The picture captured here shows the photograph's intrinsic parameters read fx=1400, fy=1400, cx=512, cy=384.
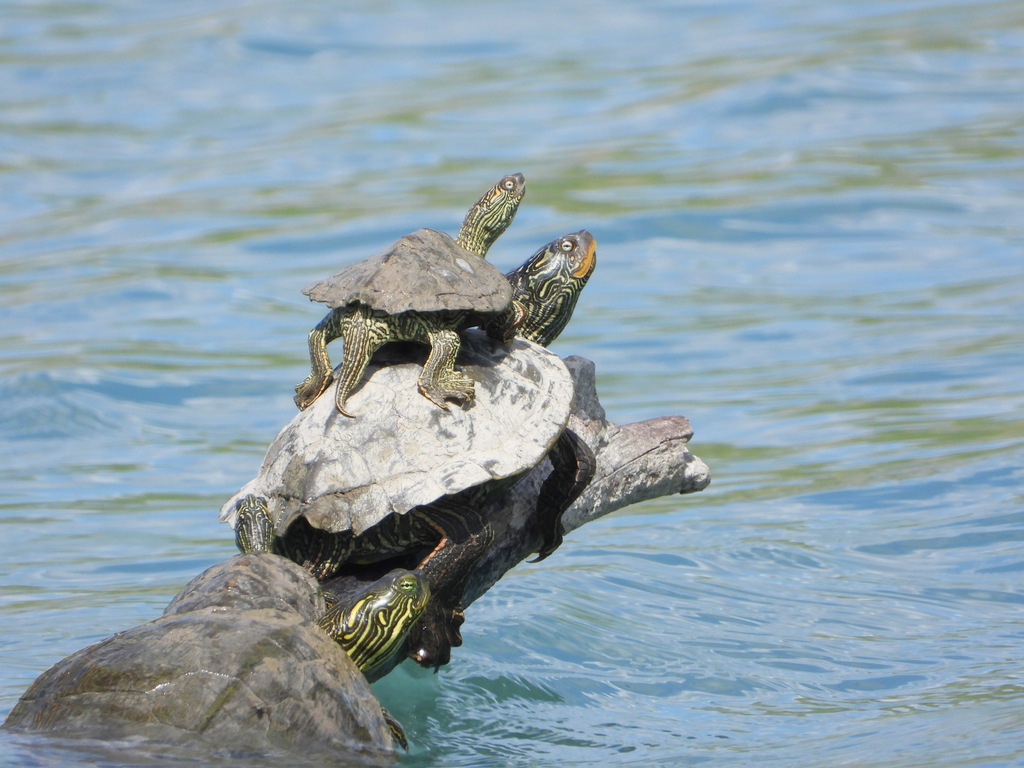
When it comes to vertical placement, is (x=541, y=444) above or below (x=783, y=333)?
above

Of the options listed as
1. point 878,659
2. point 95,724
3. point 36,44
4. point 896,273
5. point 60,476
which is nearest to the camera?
point 95,724

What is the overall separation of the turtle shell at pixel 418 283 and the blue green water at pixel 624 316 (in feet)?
4.56

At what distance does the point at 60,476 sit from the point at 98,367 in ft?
6.02

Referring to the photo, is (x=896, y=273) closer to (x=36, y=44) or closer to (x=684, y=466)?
(x=684, y=466)

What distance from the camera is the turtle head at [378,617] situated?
403cm

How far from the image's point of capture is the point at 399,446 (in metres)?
4.25

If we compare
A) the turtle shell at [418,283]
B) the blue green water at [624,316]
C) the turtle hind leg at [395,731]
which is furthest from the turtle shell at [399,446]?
the blue green water at [624,316]

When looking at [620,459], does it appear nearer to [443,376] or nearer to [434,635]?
[443,376]

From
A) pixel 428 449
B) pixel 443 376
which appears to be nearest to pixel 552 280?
pixel 443 376

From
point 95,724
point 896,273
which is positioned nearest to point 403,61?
point 896,273

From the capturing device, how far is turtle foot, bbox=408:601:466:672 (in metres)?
4.34

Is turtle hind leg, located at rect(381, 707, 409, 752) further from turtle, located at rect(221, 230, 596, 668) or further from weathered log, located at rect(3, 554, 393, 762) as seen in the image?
turtle, located at rect(221, 230, 596, 668)

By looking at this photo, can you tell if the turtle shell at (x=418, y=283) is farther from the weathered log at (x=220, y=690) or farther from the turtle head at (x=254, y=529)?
the weathered log at (x=220, y=690)

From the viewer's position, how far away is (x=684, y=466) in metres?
5.07
